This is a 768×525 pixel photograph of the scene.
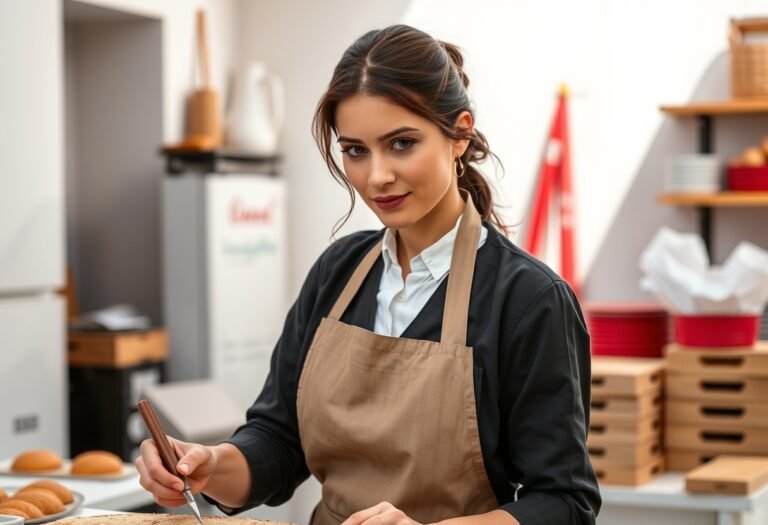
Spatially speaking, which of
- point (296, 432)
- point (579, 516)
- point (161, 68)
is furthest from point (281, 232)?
point (579, 516)

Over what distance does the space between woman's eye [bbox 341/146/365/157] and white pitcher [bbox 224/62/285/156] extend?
3299mm

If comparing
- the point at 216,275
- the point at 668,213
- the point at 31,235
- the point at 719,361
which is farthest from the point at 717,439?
the point at 31,235

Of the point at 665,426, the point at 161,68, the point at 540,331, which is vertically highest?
the point at 161,68

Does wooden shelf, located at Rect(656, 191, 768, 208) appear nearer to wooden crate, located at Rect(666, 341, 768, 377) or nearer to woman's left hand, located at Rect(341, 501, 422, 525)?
wooden crate, located at Rect(666, 341, 768, 377)

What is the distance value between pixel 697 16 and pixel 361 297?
10.5 feet

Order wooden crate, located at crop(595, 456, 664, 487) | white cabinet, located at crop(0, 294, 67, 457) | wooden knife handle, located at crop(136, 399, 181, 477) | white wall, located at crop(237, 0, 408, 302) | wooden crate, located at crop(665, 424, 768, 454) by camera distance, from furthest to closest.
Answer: white wall, located at crop(237, 0, 408, 302) < white cabinet, located at crop(0, 294, 67, 457) < wooden crate, located at crop(665, 424, 768, 454) < wooden crate, located at crop(595, 456, 664, 487) < wooden knife handle, located at crop(136, 399, 181, 477)

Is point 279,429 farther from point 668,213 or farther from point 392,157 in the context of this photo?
point 668,213

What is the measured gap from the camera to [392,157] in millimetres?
1360

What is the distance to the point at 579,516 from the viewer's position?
134 cm

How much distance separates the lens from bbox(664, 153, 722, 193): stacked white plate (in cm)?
402

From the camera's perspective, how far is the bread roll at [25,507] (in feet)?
5.18

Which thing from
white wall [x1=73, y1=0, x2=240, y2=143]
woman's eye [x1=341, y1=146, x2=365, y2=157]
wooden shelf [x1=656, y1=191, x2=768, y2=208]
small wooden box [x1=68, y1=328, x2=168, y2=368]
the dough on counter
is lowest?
small wooden box [x1=68, y1=328, x2=168, y2=368]

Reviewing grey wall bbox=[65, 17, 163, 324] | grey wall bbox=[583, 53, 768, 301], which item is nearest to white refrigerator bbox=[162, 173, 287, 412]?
grey wall bbox=[65, 17, 163, 324]

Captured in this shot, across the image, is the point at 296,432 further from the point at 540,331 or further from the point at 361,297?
the point at 540,331
